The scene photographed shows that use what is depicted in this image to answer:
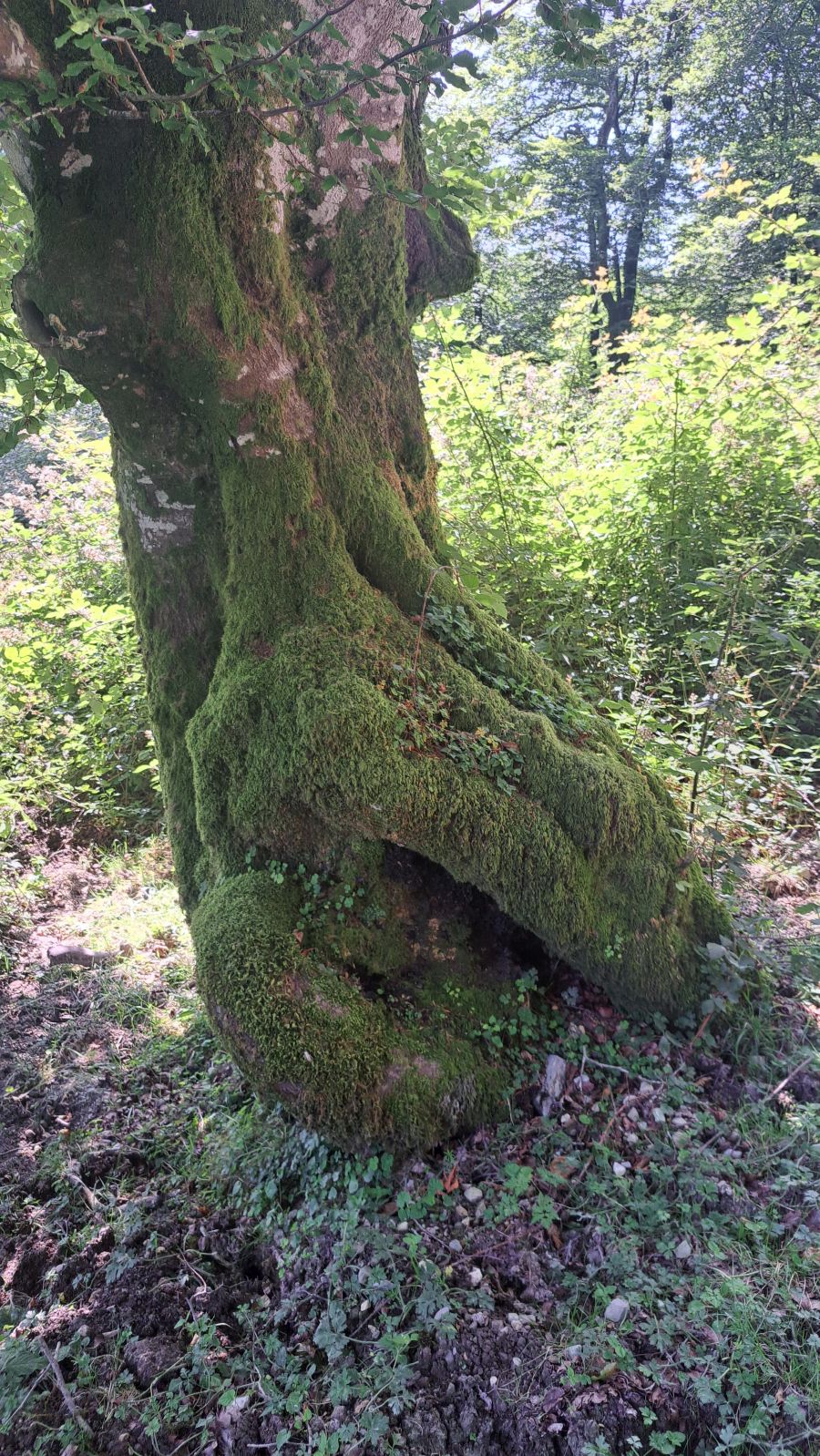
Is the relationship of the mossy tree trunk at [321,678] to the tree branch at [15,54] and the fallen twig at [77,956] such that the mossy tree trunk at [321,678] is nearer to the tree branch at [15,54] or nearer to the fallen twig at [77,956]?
the tree branch at [15,54]

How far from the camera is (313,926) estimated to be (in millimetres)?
2537

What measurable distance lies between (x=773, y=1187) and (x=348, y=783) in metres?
1.73

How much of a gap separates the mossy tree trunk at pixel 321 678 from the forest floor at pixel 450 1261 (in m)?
0.27

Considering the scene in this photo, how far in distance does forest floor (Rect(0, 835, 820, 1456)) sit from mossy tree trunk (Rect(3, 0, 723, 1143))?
0.88 ft

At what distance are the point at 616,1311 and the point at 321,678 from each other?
1.98m

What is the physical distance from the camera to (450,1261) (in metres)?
2.08

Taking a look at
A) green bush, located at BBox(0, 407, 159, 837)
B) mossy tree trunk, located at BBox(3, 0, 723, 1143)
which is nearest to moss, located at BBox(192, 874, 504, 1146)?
mossy tree trunk, located at BBox(3, 0, 723, 1143)

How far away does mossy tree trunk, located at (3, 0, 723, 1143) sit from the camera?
2.40m

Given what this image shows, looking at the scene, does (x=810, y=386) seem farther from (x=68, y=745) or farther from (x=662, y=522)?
(x=68, y=745)

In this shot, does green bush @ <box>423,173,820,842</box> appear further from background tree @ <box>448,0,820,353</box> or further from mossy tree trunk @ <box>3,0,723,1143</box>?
background tree @ <box>448,0,820,353</box>

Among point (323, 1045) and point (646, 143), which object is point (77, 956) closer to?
point (323, 1045)

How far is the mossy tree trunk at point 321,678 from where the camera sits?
2402mm

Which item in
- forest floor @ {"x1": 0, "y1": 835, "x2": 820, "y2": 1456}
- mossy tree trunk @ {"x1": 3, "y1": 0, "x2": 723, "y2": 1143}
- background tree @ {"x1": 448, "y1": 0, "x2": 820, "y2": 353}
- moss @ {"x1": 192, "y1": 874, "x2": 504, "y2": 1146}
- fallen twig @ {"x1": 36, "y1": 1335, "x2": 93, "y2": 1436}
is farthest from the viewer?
background tree @ {"x1": 448, "y1": 0, "x2": 820, "y2": 353}

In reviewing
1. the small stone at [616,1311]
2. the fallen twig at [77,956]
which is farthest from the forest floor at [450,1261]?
the fallen twig at [77,956]
